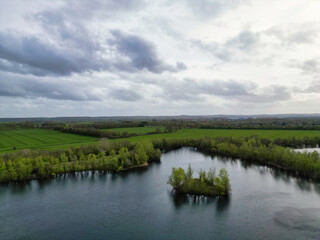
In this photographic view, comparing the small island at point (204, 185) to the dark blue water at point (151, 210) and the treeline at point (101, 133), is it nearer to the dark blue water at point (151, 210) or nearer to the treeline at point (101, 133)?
the dark blue water at point (151, 210)

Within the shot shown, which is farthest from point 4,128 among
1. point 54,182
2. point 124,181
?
point 124,181

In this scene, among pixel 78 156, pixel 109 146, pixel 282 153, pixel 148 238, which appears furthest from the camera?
pixel 109 146

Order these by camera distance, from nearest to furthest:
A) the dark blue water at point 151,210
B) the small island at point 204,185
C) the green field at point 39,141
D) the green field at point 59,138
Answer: the dark blue water at point 151,210 → the small island at point 204,185 → the green field at point 39,141 → the green field at point 59,138

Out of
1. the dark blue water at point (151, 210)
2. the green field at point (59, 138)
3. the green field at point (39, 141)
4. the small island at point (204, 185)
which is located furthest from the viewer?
the green field at point (59, 138)

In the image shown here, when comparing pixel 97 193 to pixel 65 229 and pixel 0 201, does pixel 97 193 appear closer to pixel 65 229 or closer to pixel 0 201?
pixel 65 229

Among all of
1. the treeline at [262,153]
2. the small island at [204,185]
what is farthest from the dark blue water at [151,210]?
the treeline at [262,153]

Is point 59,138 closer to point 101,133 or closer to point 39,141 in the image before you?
point 39,141
